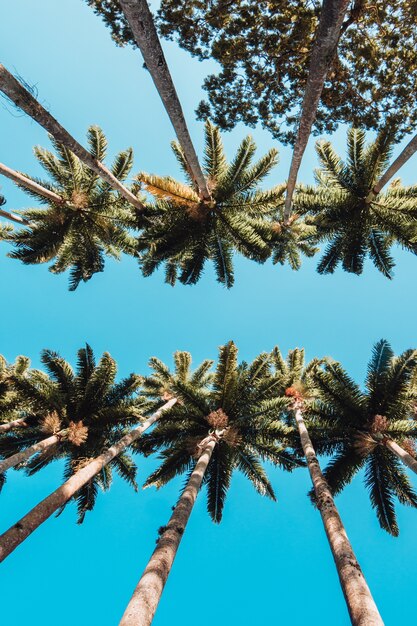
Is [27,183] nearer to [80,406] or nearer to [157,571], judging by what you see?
[80,406]

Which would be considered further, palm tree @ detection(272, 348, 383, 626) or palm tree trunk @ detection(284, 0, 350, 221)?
palm tree trunk @ detection(284, 0, 350, 221)

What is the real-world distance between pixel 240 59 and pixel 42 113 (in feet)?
21.6

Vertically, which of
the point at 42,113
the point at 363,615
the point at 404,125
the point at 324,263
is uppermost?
the point at 324,263

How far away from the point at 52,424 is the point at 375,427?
10.8 metres

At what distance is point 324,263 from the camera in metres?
16.2

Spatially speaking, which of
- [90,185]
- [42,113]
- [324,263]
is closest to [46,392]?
[90,185]

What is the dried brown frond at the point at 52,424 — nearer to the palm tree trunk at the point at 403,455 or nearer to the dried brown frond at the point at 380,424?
the dried brown frond at the point at 380,424

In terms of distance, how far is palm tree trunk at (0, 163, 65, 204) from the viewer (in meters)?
12.8

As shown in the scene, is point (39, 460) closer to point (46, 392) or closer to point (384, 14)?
point (46, 392)

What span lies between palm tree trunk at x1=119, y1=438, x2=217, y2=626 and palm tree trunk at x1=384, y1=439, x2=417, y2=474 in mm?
5820

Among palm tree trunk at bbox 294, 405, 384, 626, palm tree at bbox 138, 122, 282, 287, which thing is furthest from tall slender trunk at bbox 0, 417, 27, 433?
palm tree trunk at bbox 294, 405, 384, 626

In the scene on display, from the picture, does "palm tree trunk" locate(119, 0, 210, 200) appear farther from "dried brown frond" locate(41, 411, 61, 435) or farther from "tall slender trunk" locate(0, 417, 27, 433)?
"tall slender trunk" locate(0, 417, 27, 433)

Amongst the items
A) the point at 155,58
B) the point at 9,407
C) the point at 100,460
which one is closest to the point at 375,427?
the point at 100,460

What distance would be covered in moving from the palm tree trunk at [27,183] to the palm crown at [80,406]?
5.73 metres
